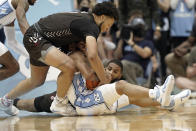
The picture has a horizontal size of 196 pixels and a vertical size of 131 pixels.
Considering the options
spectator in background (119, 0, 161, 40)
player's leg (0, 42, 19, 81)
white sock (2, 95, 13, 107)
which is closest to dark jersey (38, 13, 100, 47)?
player's leg (0, 42, 19, 81)

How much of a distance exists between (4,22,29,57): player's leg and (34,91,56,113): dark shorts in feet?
3.04

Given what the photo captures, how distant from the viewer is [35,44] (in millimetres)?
5105

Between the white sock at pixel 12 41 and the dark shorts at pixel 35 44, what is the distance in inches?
34.6

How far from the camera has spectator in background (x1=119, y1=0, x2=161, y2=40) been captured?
8398mm

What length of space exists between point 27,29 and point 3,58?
0.68 m

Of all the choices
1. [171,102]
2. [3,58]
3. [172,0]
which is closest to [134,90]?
[171,102]

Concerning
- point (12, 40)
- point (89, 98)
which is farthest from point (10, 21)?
point (89, 98)

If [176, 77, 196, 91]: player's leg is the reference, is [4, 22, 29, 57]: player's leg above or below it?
above

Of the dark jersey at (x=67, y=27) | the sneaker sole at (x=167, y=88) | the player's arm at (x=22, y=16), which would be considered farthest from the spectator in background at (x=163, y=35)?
the sneaker sole at (x=167, y=88)

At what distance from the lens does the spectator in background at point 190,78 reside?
24.7 feet

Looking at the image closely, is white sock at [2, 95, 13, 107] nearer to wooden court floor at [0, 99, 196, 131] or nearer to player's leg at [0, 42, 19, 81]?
wooden court floor at [0, 99, 196, 131]

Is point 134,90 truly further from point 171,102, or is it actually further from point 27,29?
point 27,29

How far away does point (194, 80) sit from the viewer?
25.0ft

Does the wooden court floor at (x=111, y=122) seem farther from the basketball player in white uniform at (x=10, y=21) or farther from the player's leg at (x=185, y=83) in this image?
the player's leg at (x=185, y=83)
